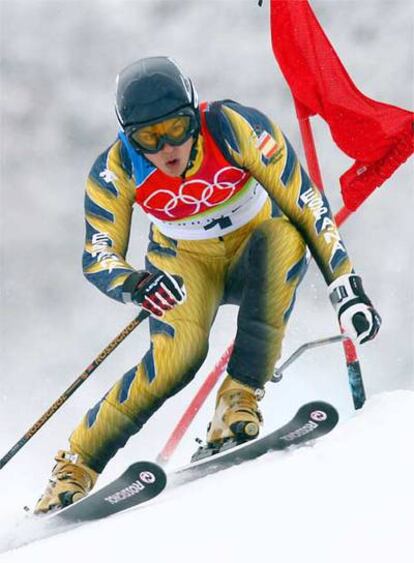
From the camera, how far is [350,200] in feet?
21.2

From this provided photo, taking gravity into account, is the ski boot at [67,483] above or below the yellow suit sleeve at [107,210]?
below

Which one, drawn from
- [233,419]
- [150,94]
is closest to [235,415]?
[233,419]

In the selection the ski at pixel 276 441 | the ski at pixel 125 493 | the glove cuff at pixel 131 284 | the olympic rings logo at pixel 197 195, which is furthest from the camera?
the olympic rings logo at pixel 197 195

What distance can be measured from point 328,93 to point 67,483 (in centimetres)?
361

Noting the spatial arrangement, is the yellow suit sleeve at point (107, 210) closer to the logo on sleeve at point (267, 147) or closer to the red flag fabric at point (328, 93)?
the logo on sleeve at point (267, 147)

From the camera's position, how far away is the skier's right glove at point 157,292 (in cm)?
405

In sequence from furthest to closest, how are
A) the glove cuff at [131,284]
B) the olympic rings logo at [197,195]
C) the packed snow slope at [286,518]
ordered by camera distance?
the olympic rings logo at [197,195] → the glove cuff at [131,284] → the packed snow slope at [286,518]

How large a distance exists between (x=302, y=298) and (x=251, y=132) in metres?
6.90

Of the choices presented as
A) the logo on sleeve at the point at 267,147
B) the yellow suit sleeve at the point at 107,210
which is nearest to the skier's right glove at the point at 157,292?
the yellow suit sleeve at the point at 107,210

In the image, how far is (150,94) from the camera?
4.09 metres

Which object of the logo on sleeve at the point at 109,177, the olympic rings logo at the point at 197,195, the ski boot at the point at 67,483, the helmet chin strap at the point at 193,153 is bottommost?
the ski boot at the point at 67,483

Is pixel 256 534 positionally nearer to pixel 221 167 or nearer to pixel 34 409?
pixel 221 167

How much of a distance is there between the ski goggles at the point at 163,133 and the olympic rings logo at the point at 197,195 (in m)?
0.30

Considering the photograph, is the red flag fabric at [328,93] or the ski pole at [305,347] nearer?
the ski pole at [305,347]
